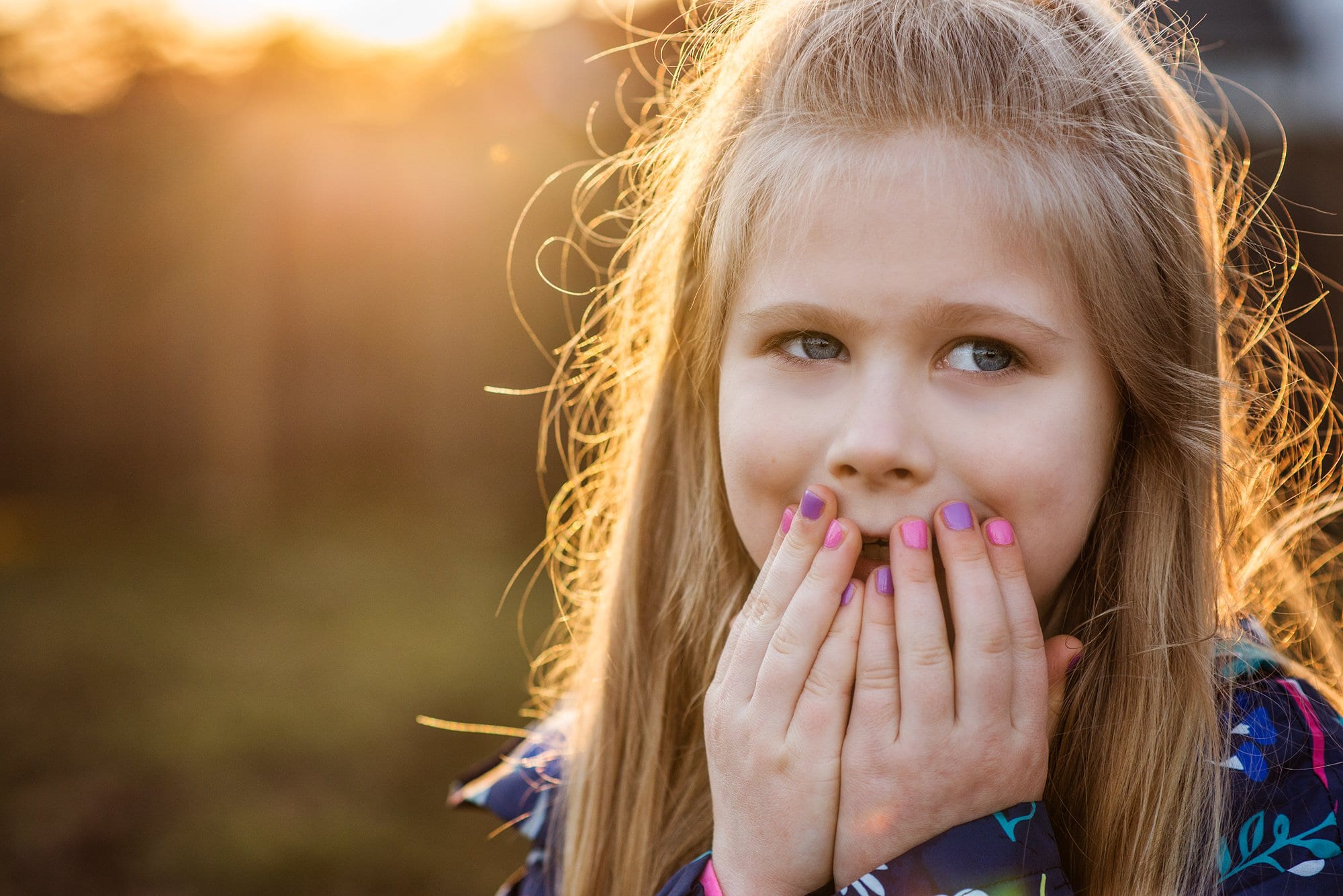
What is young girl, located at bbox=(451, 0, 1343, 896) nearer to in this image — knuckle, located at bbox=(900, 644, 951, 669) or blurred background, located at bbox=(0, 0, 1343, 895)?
knuckle, located at bbox=(900, 644, 951, 669)

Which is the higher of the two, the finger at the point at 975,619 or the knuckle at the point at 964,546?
the knuckle at the point at 964,546

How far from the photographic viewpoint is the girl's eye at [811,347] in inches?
60.9

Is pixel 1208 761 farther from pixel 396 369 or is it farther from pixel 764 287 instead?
pixel 396 369

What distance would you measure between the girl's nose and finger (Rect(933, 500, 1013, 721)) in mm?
83

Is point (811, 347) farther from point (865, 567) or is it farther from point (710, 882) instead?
point (710, 882)

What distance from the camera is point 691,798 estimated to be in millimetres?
1945

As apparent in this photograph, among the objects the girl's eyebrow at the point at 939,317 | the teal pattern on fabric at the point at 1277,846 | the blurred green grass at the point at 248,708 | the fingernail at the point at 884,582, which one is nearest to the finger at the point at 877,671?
the fingernail at the point at 884,582

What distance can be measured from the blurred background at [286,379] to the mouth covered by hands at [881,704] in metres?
2.97

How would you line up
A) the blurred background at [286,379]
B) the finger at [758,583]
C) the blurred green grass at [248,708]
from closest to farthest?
1. the finger at [758,583]
2. the blurred green grass at [248,708]
3. the blurred background at [286,379]

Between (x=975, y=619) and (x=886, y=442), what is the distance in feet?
0.96

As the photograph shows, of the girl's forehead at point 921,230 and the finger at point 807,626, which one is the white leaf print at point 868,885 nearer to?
the finger at point 807,626

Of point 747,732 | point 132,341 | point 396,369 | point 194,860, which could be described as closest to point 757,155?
point 747,732

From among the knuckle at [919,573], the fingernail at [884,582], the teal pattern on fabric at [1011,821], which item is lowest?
the teal pattern on fabric at [1011,821]

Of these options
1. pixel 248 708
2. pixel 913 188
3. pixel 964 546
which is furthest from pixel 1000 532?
pixel 248 708
